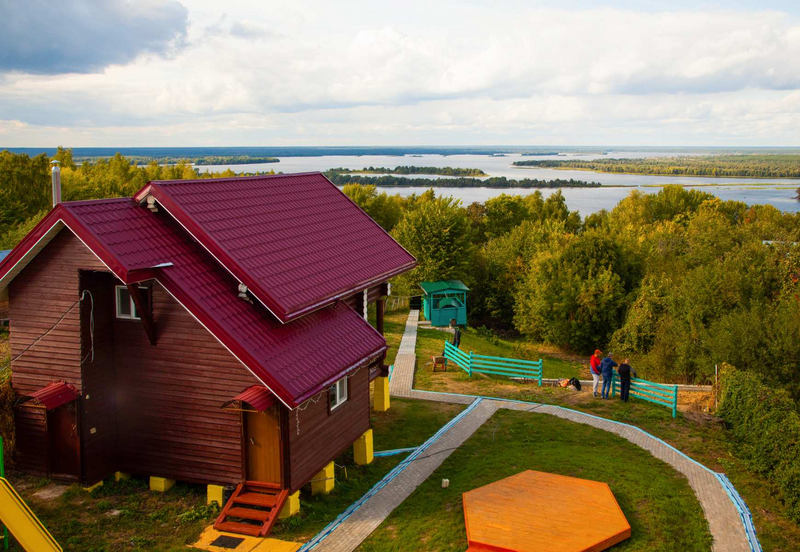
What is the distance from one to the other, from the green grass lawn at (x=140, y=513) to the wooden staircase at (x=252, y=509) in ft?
1.13

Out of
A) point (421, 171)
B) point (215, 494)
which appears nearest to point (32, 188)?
point (215, 494)

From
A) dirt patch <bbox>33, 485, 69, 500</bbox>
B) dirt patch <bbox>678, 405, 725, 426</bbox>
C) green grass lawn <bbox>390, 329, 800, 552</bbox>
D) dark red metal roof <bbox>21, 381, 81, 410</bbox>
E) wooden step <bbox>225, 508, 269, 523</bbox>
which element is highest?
dark red metal roof <bbox>21, 381, 81, 410</bbox>

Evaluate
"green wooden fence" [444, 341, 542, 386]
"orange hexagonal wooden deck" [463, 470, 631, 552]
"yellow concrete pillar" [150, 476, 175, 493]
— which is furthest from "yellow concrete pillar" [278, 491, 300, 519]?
"green wooden fence" [444, 341, 542, 386]

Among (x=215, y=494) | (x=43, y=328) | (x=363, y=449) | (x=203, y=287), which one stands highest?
(x=203, y=287)

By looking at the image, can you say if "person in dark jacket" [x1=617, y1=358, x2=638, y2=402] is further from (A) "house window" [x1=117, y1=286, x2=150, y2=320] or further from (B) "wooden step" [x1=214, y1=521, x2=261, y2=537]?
(A) "house window" [x1=117, y1=286, x2=150, y2=320]

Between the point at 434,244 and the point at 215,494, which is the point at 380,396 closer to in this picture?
the point at 215,494

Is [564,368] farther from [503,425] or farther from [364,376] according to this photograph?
[364,376]

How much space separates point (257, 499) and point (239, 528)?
66 centimetres

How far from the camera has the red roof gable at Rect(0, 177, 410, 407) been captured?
1202 centimetres

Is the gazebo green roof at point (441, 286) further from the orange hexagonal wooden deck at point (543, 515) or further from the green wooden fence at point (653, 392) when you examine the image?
the orange hexagonal wooden deck at point (543, 515)

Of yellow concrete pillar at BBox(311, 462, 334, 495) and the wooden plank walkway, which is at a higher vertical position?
yellow concrete pillar at BBox(311, 462, 334, 495)

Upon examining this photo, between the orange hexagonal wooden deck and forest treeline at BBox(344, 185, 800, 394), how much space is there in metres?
13.9

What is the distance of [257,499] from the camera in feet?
41.1

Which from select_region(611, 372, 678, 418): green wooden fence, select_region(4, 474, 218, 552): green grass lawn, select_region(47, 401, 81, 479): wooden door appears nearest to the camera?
select_region(4, 474, 218, 552): green grass lawn
